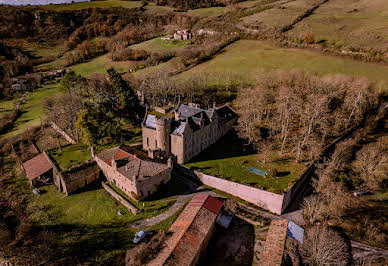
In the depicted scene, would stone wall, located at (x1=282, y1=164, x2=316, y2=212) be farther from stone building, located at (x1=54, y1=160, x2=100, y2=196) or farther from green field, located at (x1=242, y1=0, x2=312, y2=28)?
green field, located at (x1=242, y1=0, x2=312, y2=28)

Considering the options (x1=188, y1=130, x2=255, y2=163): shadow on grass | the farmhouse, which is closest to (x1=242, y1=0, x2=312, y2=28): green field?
(x1=188, y1=130, x2=255, y2=163): shadow on grass

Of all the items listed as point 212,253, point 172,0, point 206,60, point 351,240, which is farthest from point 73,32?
point 351,240


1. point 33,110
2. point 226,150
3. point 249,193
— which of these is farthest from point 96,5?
point 249,193

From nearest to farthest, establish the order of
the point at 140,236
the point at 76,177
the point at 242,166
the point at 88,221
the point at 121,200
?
1. the point at 140,236
2. the point at 88,221
3. the point at 121,200
4. the point at 76,177
5. the point at 242,166

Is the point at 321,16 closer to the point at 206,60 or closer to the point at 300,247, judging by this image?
the point at 206,60

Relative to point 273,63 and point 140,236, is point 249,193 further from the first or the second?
point 273,63
